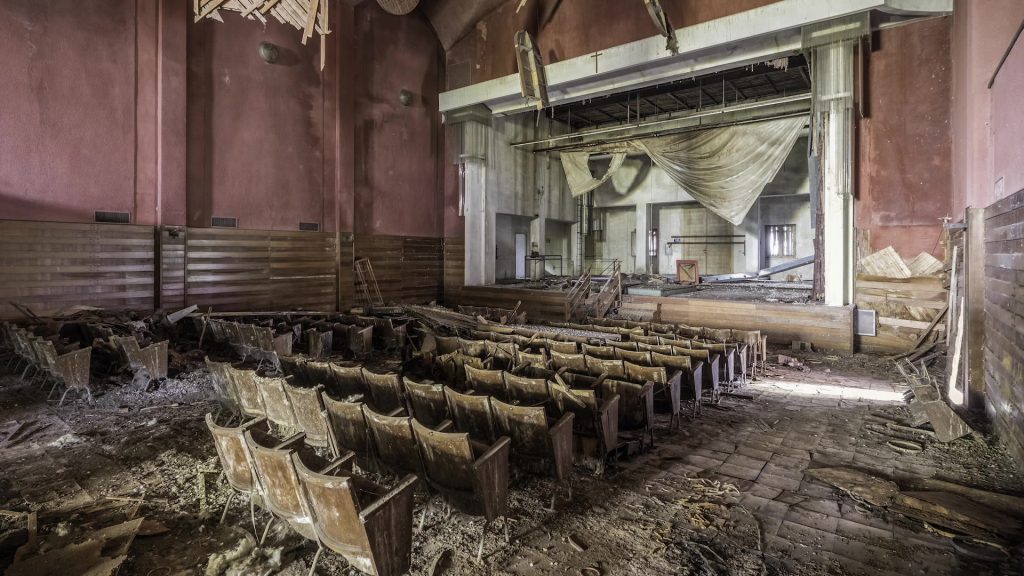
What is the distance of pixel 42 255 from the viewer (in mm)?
8031

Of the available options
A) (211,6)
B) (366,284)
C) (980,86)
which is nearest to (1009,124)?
(980,86)

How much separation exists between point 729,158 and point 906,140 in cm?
342

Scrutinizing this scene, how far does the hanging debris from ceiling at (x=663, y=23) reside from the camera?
27.7 feet

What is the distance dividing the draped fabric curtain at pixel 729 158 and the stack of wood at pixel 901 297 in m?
3.00

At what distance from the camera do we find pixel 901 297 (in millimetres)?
8273

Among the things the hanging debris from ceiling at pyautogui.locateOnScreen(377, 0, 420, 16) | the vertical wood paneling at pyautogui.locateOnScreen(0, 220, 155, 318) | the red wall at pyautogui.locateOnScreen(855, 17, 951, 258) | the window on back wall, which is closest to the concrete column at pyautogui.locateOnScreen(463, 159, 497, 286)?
the hanging debris from ceiling at pyautogui.locateOnScreen(377, 0, 420, 16)

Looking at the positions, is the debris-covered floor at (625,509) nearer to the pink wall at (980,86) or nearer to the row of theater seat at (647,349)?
the row of theater seat at (647,349)

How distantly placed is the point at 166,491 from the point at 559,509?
254 centimetres

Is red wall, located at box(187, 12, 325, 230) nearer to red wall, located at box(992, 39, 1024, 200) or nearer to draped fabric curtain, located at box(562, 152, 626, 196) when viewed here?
draped fabric curtain, located at box(562, 152, 626, 196)

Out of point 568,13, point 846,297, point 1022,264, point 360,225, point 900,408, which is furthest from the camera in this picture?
point 360,225

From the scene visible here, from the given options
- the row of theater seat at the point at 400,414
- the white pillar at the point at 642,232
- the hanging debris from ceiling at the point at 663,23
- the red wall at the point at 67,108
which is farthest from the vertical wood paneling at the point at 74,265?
the white pillar at the point at 642,232

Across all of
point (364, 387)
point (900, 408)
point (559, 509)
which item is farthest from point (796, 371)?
point (364, 387)

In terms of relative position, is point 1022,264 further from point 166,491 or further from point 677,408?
point 166,491

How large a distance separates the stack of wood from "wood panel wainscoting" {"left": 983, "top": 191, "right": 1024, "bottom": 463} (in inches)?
152
